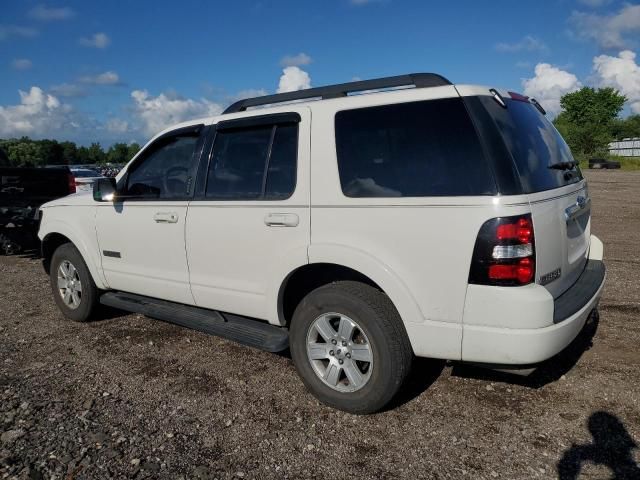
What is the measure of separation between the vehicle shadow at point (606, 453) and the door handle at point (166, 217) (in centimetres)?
310

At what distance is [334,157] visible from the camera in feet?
Answer: 10.9

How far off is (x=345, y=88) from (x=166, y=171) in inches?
70.7

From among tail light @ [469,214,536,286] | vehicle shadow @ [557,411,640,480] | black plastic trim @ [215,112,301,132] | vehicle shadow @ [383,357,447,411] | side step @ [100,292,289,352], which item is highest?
black plastic trim @ [215,112,301,132]

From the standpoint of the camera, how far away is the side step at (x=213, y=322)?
3.64 m

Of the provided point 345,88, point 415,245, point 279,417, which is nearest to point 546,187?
point 415,245

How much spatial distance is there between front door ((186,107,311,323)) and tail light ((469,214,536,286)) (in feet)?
3.68

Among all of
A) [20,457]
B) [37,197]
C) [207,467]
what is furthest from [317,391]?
[37,197]

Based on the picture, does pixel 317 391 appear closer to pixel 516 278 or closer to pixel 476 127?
pixel 516 278

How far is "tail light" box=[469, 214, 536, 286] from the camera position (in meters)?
2.69

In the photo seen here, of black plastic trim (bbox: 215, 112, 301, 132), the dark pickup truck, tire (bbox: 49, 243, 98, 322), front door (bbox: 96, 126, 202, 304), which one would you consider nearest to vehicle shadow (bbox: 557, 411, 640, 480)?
black plastic trim (bbox: 215, 112, 301, 132)

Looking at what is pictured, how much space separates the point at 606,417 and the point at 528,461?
0.76m

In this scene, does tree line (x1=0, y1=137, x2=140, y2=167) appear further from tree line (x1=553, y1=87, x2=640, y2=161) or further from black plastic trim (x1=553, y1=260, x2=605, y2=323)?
black plastic trim (x1=553, y1=260, x2=605, y2=323)

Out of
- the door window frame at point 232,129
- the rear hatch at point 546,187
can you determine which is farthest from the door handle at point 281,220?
the rear hatch at point 546,187

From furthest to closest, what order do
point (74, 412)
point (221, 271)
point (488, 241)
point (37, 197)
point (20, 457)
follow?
point (37, 197)
point (221, 271)
point (74, 412)
point (20, 457)
point (488, 241)
